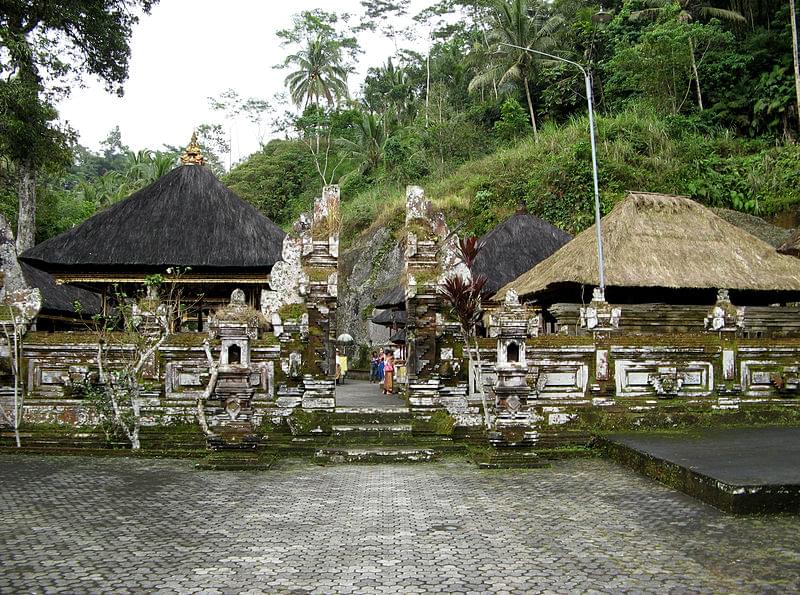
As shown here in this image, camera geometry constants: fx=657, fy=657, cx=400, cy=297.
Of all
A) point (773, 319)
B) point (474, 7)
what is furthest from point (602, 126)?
point (474, 7)

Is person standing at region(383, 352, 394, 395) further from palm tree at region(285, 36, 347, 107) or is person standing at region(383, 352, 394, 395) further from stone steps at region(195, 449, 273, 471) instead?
palm tree at region(285, 36, 347, 107)

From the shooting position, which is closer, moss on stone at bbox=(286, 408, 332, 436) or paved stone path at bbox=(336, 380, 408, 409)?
moss on stone at bbox=(286, 408, 332, 436)

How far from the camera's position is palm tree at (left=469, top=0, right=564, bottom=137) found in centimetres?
3694

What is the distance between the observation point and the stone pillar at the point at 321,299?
10383 millimetres

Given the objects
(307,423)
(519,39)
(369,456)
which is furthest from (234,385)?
(519,39)

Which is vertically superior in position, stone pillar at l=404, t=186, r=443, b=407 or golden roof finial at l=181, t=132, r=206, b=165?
golden roof finial at l=181, t=132, r=206, b=165

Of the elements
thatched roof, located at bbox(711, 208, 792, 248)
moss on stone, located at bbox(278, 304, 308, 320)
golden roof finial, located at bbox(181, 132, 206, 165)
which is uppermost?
golden roof finial, located at bbox(181, 132, 206, 165)

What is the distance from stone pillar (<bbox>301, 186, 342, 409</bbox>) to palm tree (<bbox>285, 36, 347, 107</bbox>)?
136 ft

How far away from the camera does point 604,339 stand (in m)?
10.0

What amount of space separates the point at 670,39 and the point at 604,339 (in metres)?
24.7

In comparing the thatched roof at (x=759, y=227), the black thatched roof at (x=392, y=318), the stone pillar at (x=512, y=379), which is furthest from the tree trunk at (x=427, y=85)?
the stone pillar at (x=512, y=379)

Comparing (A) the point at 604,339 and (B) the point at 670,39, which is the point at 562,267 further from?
(B) the point at 670,39

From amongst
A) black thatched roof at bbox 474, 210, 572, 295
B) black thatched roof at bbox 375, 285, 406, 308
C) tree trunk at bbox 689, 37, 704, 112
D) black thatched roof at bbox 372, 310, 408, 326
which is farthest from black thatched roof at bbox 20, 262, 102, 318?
tree trunk at bbox 689, 37, 704, 112

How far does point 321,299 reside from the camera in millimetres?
10977
